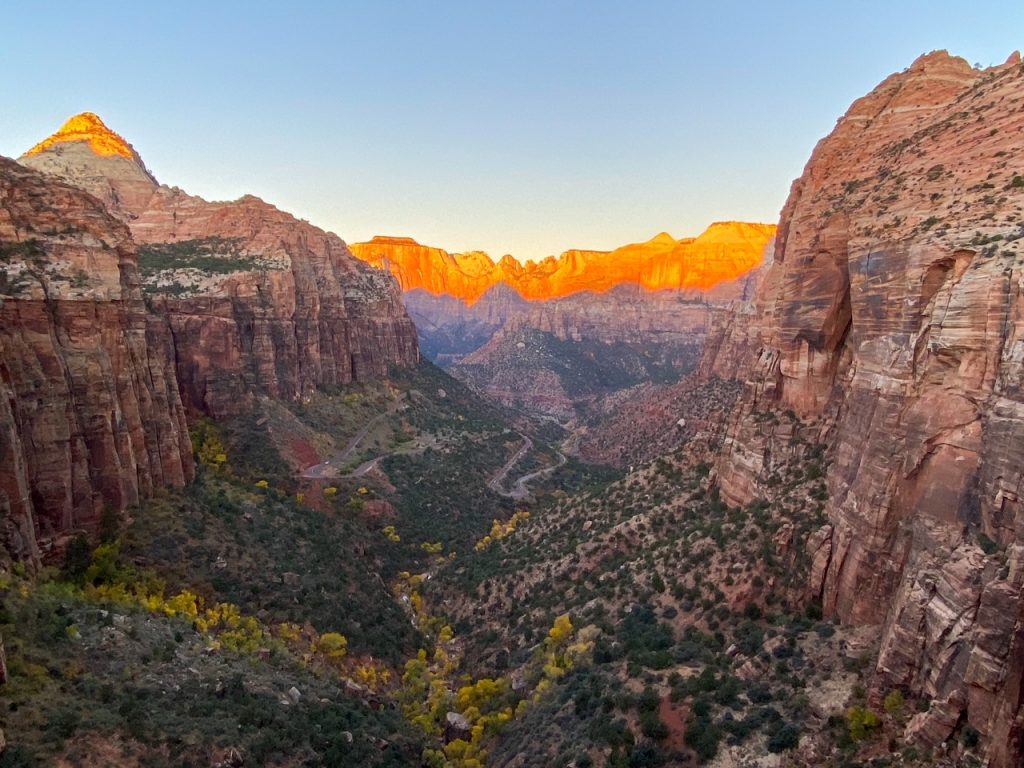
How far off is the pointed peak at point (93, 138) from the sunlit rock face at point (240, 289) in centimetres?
23

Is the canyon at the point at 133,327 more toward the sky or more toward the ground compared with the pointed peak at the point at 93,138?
more toward the ground

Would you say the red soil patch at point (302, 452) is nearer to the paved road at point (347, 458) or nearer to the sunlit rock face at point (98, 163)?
the paved road at point (347, 458)

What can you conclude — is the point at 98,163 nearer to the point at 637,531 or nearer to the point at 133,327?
the point at 133,327

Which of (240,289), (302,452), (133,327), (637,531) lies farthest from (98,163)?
(637,531)

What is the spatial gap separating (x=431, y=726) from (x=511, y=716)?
4.69m

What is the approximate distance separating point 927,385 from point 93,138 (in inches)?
4722

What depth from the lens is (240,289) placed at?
7512cm

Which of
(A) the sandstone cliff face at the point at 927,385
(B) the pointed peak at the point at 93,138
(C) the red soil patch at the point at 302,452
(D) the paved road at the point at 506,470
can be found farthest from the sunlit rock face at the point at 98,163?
(A) the sandstone cliff face at the point at 927,385

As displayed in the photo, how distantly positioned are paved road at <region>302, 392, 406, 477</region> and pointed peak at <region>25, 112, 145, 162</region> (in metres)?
59.2

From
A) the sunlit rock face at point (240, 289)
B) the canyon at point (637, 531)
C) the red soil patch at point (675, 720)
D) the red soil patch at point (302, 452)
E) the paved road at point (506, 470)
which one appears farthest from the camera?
the paved road at point (506, 470)

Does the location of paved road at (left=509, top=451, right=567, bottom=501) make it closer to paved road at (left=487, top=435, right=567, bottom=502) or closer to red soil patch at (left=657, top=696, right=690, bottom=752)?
paved road at (left=487, top=435, right=567, bottom=502)

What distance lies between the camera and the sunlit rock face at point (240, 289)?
68812mm

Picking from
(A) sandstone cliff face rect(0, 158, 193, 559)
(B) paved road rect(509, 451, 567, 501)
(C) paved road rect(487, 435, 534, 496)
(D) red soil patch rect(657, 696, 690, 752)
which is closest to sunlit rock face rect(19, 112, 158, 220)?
(A) sandstone cliff face rect(0, 158, 193, 559)

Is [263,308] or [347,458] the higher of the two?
[263,308]
